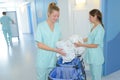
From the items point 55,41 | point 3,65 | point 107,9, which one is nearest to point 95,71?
point 55,41

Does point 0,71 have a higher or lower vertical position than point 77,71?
lower

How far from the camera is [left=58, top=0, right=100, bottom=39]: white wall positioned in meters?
2.98

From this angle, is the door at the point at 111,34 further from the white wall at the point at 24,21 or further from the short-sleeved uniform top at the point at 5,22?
the white wall at the point at 24,21

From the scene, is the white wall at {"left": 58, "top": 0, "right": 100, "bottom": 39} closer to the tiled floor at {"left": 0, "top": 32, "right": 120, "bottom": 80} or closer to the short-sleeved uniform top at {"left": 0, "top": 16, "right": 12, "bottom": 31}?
the tiled floor at {"left": 0, "top": 32, "right": 120, "bottom": 80}

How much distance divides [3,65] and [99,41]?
8.98 ft

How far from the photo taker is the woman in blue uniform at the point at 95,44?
2.07 m

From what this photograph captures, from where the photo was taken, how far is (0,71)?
364cm

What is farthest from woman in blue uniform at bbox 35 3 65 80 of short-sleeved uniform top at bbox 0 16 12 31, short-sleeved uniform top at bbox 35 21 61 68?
short-sleeved uniform top at bbox 0 16 12 31

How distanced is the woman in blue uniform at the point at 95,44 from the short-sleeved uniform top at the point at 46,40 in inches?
11.4

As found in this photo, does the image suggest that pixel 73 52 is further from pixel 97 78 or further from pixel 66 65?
pixel 97 78

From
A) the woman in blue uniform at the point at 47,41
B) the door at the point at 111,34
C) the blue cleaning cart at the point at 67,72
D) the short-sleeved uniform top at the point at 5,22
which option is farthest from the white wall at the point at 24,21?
the blue cleaning cart at the point at 67,72

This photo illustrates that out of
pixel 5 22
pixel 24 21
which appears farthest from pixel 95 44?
pixel 24 21

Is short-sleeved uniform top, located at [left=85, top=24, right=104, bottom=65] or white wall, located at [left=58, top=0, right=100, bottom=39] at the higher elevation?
white wall, located at [left=58, top=0, right=100, bottom=39]

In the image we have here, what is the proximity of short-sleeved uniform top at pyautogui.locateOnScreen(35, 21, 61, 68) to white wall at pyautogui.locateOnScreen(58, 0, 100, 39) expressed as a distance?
1.15 meters
